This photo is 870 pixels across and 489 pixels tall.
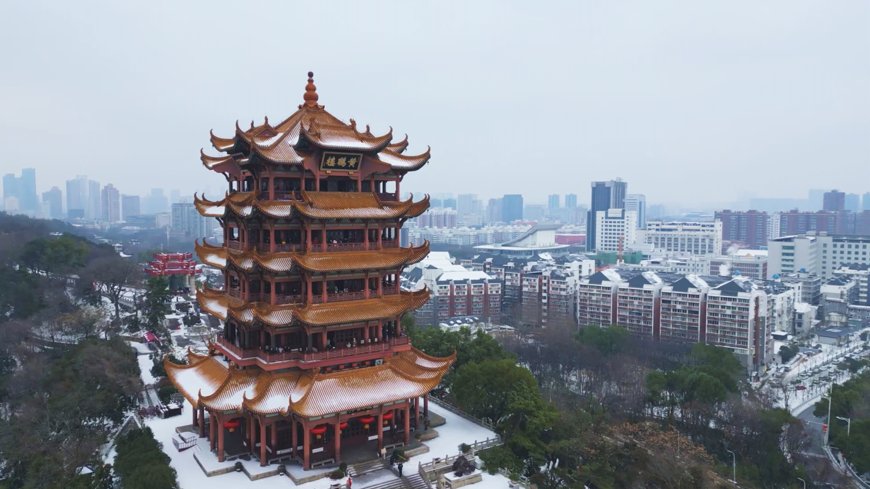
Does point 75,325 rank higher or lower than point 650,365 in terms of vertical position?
higher

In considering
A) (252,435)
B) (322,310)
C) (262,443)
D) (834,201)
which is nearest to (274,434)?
(262,443)

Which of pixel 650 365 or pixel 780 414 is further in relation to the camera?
pixel 650 365

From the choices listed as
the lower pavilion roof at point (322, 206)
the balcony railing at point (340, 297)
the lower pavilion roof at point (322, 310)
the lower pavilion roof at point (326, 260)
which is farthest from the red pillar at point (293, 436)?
the lower pavilion roof at point (322, 206)

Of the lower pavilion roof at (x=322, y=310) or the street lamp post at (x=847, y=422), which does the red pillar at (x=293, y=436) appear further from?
the street lamp post at (x=847, y=422)

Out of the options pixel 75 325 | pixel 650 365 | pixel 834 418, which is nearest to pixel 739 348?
pixel 650 365

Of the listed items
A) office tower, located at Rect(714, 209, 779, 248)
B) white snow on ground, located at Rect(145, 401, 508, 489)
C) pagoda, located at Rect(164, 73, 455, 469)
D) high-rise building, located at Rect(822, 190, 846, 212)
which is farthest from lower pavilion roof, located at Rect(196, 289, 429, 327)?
high-rise building, located at Rect(822, 190, 846, 212)

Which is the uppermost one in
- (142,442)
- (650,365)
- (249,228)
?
(249,228)

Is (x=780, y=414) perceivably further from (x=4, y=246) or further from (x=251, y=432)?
(x=4, y=246)
